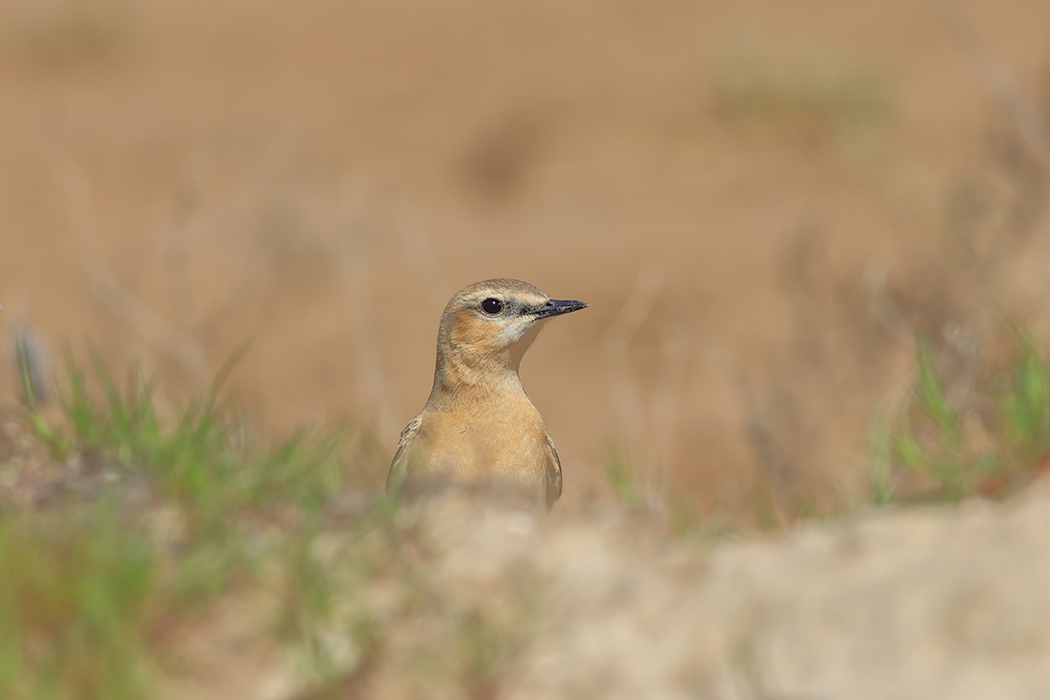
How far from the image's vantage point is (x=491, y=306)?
19.1 ft

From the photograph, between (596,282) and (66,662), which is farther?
(596,282)

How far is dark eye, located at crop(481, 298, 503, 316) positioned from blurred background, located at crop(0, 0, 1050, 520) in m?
0.65

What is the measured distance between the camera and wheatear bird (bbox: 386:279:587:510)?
5.19 m

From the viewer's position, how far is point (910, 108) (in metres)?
A: 19.3

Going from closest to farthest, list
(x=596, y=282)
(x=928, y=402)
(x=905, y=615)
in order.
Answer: (x=905, y=615) → (x=928, y=402) → (x=596, y=282)

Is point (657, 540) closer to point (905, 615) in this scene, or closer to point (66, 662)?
point (905, 615)

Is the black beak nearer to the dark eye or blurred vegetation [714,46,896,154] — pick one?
the dark eye

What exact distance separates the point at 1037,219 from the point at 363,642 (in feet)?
25.9

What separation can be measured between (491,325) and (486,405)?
45cm

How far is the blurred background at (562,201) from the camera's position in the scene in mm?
9328

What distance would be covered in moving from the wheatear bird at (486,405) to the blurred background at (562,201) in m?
0.27

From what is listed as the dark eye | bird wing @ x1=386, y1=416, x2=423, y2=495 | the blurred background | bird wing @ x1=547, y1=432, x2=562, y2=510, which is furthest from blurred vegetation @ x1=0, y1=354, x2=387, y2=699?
the dark eye

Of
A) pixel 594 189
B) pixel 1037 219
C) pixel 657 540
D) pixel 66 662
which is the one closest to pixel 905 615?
pixel 657 540

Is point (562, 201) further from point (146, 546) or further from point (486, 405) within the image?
point (146, 546)
